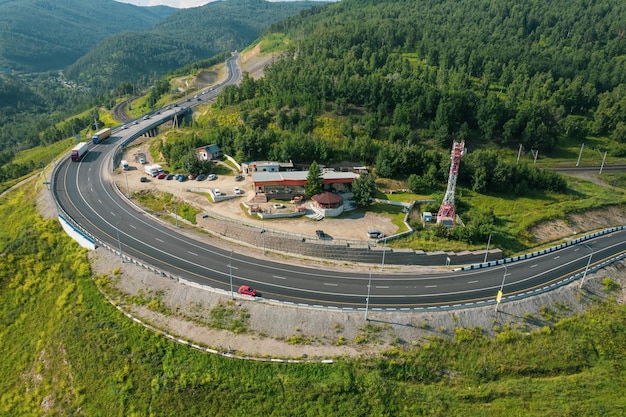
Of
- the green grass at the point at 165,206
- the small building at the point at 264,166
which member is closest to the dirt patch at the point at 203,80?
the small building at the point at 264,166

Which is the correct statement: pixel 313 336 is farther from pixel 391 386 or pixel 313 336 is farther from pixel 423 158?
pixel 423 158

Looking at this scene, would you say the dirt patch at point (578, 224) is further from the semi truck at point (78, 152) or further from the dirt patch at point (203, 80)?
the dirt patch at point (203, 80)

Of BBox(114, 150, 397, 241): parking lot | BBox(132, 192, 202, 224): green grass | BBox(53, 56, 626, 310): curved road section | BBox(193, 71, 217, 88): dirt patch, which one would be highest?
BBox(193, 71, 217, 88): dirt patch

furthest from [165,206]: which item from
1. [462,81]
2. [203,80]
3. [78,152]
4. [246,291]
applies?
[203,80]

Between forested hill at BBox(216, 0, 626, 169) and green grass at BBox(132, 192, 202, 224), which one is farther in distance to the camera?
forested hill at BBox(216, 0, 626, 169)

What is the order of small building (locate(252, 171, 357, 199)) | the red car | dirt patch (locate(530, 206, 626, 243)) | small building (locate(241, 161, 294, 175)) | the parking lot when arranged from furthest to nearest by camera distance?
small building (locate(241, 161, 294, 175)), small building (locate(252, 171, 357, 199)), dirt patch (locate(530, 206, 626, 243)), the parking lot, the red car

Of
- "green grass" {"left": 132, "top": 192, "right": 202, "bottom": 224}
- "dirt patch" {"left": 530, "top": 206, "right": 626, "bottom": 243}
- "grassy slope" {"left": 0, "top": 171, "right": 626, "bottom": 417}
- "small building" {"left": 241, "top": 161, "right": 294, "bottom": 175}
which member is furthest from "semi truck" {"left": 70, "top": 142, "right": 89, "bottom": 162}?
"dirt patch" {"left": 530, "top": 206, "right": 626, "bottom": 243}

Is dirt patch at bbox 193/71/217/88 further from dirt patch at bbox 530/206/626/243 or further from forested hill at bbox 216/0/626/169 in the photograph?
dirt patch at bbox 530/206/626/243

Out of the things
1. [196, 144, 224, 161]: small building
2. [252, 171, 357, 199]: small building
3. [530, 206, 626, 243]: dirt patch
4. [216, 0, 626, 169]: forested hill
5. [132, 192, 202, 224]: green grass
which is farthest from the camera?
[216, 0, 626, 169]: forested hill

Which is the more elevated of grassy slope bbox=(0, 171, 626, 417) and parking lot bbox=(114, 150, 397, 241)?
parking lot bbox=(114, 150, 397, 241)
